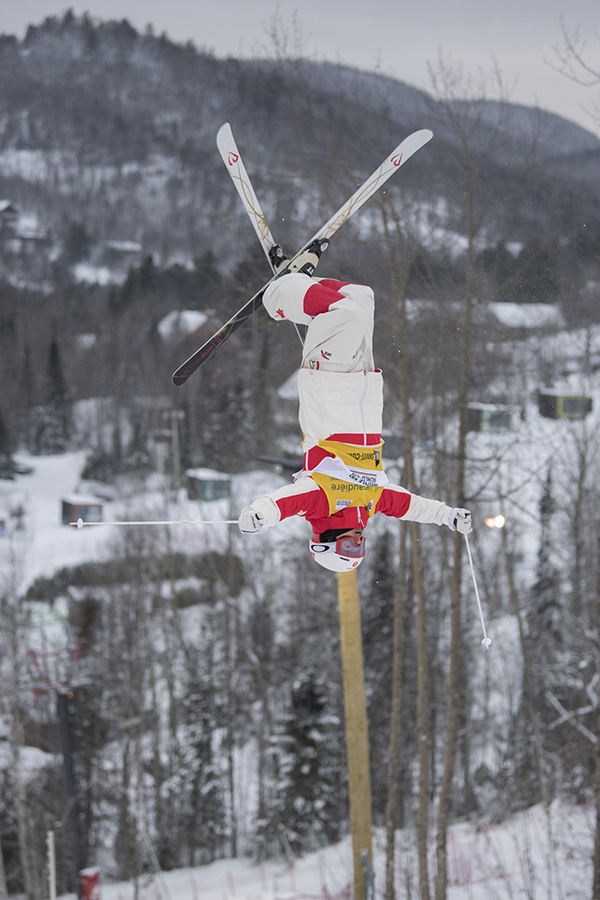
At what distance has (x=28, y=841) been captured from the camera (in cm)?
1156

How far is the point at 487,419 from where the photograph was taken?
654 centimetres

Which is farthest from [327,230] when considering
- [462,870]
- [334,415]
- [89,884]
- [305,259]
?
[89,884]

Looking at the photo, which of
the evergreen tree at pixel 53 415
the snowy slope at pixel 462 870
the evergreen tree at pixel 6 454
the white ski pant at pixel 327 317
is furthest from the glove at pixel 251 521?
the evergreen tree at pixel 6 454

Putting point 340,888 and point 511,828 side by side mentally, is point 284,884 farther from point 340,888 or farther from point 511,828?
point 511,828

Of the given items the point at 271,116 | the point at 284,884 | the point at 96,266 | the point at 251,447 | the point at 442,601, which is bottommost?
the point at 284,884

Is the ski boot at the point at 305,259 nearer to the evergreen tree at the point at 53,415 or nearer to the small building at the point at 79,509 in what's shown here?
the evergreen tree at the point at 53,415

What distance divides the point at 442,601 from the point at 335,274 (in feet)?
39.5

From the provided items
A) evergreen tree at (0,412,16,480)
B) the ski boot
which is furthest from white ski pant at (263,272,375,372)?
evergreen tree at (0,412,16,480)

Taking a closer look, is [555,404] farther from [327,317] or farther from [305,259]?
[327,317]

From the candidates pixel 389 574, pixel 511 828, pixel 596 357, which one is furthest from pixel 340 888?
pixel 596 357

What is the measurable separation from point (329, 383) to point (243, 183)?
1.09 metres

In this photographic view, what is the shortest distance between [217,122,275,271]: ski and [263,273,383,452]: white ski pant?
0.46 metres

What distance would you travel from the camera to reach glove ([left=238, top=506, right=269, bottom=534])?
7.00 ft

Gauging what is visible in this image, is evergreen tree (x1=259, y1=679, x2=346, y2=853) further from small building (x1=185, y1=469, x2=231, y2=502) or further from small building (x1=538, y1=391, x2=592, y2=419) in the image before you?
small building (x1=538, y1=391, x2=592, y2=419)
